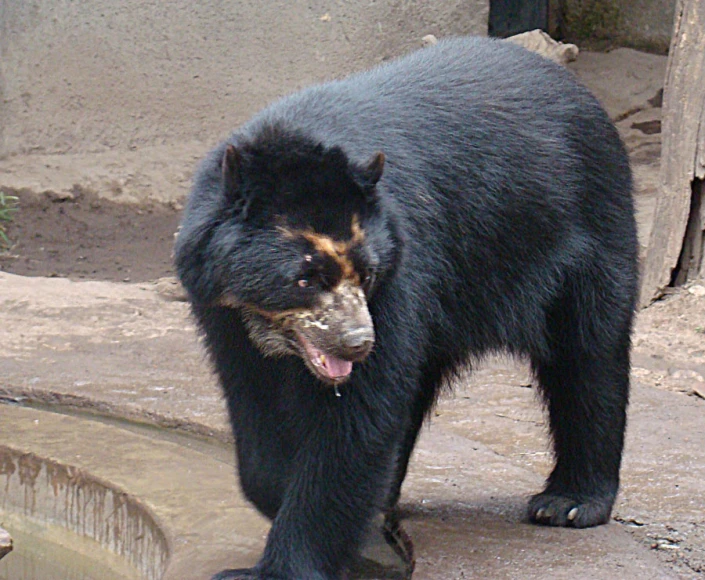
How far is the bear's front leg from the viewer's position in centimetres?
291

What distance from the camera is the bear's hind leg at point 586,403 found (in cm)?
356

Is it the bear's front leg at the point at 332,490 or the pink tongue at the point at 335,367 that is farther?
the bear's front leg at the point at 332,490

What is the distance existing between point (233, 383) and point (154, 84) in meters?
5.93

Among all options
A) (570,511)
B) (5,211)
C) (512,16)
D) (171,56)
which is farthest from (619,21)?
(570,511)

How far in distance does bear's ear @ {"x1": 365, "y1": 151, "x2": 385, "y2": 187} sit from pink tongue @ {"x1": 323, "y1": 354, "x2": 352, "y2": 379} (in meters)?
0.42

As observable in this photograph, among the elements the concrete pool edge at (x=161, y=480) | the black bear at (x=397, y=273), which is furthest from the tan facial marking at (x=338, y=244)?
the concrete pool edge at (x=161, y=480)

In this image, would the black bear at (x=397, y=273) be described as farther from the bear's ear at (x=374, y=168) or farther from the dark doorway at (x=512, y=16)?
the dark doorway at (x=512, y=16)

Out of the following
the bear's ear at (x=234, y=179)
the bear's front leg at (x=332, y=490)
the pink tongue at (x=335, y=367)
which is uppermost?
the bear's ear at (x=234, y=179)

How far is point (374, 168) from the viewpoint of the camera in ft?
8.76

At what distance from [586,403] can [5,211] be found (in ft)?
17.9

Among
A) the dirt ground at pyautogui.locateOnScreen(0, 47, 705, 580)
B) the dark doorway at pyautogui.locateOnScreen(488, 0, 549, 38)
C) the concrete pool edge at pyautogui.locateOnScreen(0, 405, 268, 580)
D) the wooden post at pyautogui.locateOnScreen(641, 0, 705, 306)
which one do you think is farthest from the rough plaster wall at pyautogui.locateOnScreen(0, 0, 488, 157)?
the concrete pool edge at pyautogui.locateOnScreen(0, 405, 268, 580)

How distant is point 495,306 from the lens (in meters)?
3.41

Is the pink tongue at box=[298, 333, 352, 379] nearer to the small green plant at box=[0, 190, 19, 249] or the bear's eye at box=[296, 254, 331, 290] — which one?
the bear's eye at box=[296, 254, 331, 290]

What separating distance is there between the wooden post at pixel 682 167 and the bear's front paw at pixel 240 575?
3.64m
